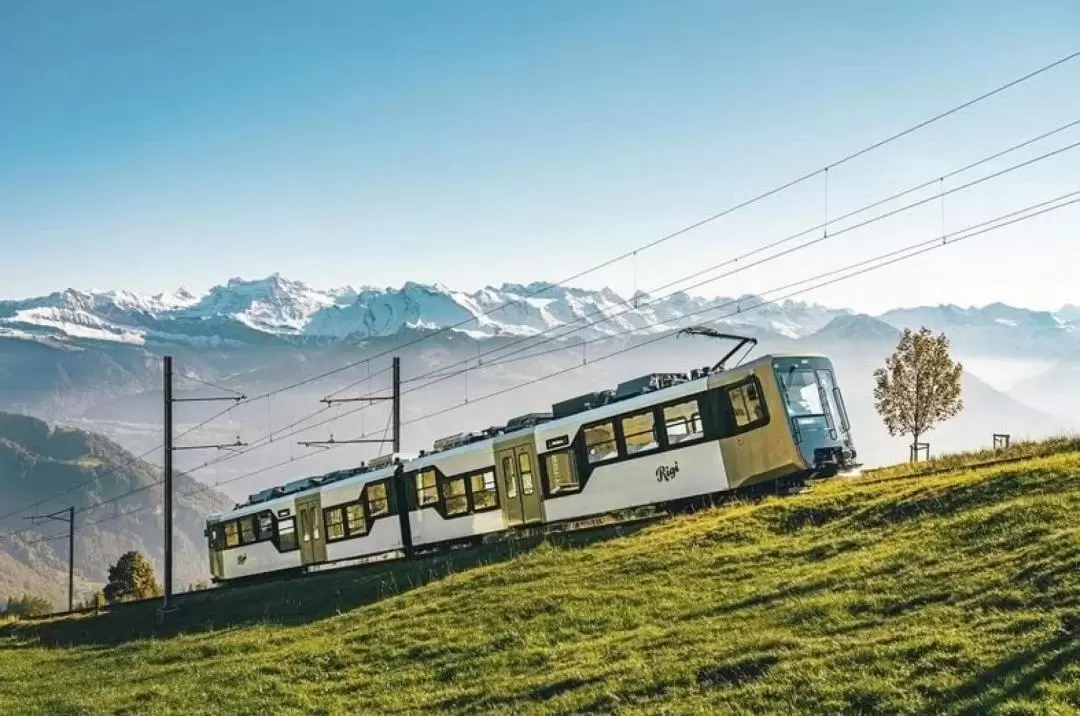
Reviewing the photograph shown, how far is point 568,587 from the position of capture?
67.8 feet

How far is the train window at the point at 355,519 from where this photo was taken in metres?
38.8

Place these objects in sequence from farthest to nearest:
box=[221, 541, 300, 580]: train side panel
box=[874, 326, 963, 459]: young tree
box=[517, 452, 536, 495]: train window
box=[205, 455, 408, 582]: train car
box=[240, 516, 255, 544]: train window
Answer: box=[874, 326, 963, 459]: young tree
box=[240, 516, 255, 544]: train window
box=[221, 541, 300, 580]: train side panel
box=[205, 455, 408, 582]: train car
box=[517, 452, 536, 495]: train window

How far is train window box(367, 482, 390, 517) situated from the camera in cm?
3788

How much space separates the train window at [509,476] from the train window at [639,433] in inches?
188

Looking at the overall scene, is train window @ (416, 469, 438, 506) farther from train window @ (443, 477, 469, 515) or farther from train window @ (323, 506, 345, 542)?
train window @ (323, 506, 345, 542)

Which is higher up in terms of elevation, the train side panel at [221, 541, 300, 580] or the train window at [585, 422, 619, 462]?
the train window at [585, 422, 619, 462]

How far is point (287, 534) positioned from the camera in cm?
4353

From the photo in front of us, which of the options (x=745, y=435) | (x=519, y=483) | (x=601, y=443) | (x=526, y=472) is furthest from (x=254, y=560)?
(x=745, y=435)

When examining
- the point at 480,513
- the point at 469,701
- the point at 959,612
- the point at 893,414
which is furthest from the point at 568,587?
the point at 893,414

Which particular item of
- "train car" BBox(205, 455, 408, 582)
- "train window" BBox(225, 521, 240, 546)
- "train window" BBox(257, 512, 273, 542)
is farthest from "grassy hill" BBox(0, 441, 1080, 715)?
"train window" BBox(225, 521, 240, 546)

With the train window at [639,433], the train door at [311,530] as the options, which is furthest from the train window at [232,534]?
the train window at [639,433]

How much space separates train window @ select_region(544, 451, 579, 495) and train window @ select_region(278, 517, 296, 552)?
1611cm

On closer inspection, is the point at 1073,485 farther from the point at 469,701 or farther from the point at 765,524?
the point at 469,701

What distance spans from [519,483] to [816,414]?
9.58 meters
